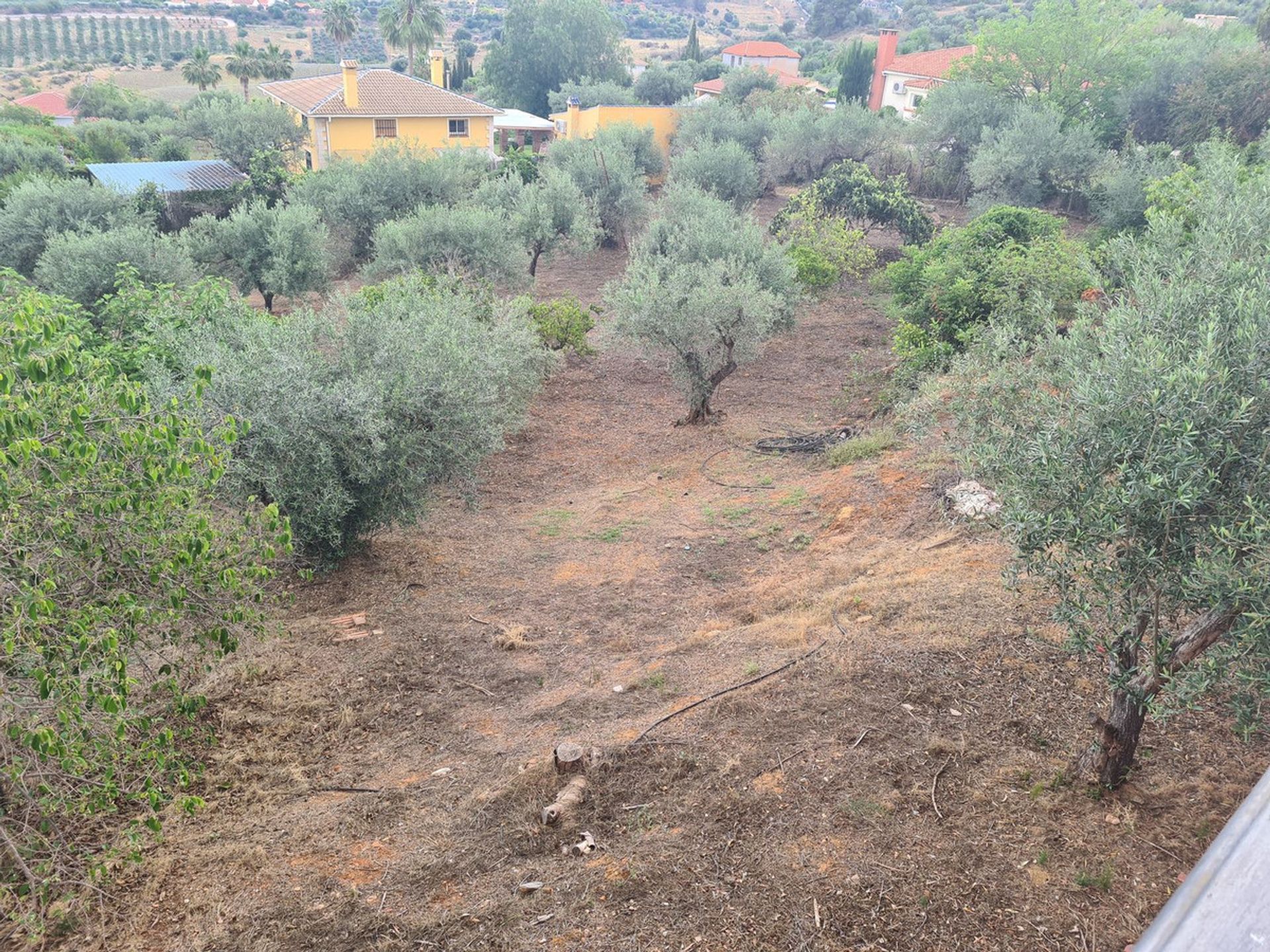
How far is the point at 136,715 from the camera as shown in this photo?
205 inches

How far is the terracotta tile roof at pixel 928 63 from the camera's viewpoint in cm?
5938

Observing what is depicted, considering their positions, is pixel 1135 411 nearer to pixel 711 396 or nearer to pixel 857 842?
pixel 857 842

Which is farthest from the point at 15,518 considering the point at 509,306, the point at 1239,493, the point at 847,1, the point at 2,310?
the point at 847,1

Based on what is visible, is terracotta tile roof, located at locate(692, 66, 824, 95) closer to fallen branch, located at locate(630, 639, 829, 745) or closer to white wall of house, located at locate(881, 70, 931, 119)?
white wall of house, located at locate(881, 70, 931, 119)

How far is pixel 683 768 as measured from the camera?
7641mm

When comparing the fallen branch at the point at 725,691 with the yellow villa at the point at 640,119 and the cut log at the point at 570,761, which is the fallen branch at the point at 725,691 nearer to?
the cut log at the point at 570,761

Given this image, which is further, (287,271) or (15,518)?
(287,271)

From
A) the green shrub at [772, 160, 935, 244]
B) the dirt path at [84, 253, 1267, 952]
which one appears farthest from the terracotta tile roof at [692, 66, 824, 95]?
the dirt path at [84, 253, 1267, 952]

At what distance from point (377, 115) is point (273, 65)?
22816 mm

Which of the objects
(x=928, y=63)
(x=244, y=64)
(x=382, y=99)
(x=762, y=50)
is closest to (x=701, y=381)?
(x=382, y=99)

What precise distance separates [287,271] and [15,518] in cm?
2409

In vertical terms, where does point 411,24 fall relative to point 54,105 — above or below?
above

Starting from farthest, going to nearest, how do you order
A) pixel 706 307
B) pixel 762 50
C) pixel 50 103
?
pixel 762 50 → pixel 50 103 → pixel 706 307

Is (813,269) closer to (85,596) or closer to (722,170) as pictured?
(722,170)
